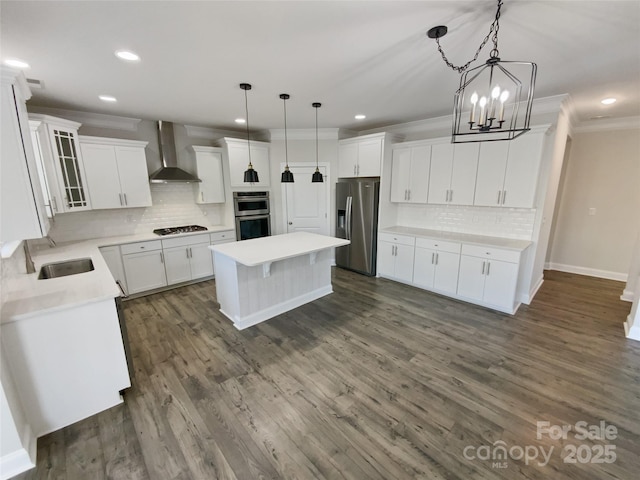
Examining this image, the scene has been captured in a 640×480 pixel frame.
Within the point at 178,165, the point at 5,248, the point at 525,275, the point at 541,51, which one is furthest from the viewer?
the point at 178,165

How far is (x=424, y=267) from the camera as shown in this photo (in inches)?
166

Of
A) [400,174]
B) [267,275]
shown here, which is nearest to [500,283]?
[400,174]

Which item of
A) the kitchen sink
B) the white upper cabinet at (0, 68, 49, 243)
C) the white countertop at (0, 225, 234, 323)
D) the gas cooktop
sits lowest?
the kitchen sink

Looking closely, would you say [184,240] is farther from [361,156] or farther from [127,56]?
[361,156]

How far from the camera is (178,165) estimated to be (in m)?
4.63

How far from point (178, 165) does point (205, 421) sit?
403cm

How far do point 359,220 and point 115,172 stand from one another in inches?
149

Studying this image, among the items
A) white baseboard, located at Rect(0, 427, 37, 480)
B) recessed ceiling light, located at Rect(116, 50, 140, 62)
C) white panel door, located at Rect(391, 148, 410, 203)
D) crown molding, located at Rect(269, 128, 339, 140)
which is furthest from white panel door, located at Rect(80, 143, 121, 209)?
white panel door, located at Rect(391, 148, 410, 203)

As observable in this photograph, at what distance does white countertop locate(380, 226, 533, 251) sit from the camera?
3.50 meters

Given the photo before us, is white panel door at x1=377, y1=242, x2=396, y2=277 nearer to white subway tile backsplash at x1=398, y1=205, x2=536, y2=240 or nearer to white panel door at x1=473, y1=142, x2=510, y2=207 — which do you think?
white subway tile backsplash at x1=398, y1=205, x2=536, y2=240

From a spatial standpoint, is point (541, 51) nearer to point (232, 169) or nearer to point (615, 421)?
point (615, 421)

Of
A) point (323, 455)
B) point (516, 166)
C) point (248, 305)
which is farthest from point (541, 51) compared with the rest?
point (248, 305)

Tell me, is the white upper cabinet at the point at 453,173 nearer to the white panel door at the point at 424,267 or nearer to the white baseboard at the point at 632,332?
the white panel door at the point at 424,267

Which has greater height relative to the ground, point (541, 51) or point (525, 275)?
point (541, 51)
